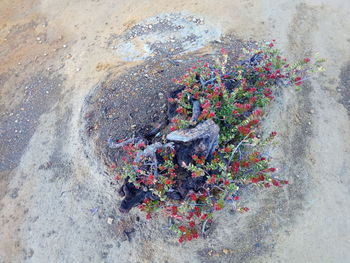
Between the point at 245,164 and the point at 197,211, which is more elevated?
the point at 245,164

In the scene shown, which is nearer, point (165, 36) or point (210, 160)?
point (210, 160)

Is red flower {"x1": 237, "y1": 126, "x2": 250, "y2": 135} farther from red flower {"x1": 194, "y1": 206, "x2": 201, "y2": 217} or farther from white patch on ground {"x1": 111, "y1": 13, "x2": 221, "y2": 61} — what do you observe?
white patch on ground {"x1": 111, "y1": 13, "x2": 221, "y2": 61}

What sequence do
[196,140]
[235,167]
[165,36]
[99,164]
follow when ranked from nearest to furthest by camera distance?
[235,167] → [196,140] → [99,164] → [165,36]

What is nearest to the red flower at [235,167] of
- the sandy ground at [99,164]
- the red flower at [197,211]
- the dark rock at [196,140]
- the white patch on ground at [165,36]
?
the dark rock at [196,140]

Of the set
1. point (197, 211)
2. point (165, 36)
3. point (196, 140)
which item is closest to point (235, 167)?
point (196, 140)

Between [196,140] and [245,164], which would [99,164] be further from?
[245,164]

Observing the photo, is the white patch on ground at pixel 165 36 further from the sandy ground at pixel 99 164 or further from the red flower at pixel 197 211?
the red flower at pixel 197 211

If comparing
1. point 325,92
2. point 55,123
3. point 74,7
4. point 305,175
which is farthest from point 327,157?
point 74,7
